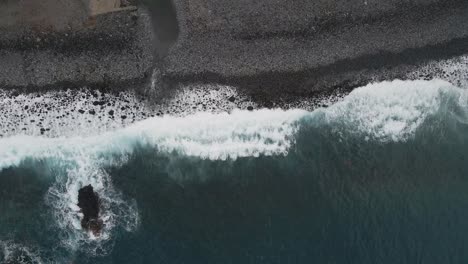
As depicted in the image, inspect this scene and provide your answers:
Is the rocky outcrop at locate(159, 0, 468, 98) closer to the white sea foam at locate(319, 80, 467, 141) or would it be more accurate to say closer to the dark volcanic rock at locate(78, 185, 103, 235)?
the white sea foam at locate(319, 80, 467, 141)

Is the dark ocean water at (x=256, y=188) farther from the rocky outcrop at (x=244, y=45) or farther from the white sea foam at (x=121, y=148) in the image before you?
the rocky outcrop at (x=244, y=45)

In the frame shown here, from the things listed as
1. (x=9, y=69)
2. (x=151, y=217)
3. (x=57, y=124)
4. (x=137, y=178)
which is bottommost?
(x=151, y=217)

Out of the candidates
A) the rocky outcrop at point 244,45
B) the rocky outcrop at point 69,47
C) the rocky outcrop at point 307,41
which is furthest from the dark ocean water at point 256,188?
the rocky outcrop at point 69,47

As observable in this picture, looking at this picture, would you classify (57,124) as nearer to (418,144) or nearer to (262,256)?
(262,256)

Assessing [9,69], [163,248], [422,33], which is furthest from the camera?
[422,33]

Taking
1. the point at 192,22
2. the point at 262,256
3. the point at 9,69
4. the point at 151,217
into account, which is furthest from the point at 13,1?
the point at 262,256

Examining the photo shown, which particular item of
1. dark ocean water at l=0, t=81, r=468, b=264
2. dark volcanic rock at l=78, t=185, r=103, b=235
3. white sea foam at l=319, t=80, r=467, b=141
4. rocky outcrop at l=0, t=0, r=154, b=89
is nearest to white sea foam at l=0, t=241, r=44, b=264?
dark ocean water at l=0, t=81, r=468, b=264

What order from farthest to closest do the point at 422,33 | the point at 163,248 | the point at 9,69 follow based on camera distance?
the point at 422,33 < the point at 9,69 < the point at 163,248
